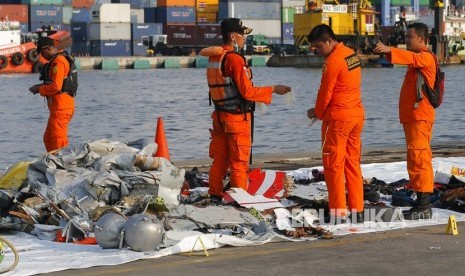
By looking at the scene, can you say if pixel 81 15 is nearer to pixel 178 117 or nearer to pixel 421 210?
pixel 178 117

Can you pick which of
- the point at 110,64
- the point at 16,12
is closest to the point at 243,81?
the point at 110,64

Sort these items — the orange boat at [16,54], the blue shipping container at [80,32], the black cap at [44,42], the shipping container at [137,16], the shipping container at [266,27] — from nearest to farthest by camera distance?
the black cap at [44,42] < the orange boat at [16,54] < the blue shipping container at [80,32] < the shipping container at [266,27] < the shipping container at [137,16]

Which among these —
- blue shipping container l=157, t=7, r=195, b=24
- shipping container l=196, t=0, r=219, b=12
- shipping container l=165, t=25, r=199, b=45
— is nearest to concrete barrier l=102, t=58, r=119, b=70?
shipping container l=165, t=25, r=199, b=45

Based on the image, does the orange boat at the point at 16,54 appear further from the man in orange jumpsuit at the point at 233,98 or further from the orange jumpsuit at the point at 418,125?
the orange jumpsuit at the point at 418,125

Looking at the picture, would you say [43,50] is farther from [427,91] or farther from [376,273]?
[376,273]

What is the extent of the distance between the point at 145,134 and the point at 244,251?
71.2 feet

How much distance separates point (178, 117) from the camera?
3759 centimetres

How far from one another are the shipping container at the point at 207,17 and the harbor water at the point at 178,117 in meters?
55.9

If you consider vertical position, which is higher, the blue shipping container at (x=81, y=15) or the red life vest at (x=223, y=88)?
the blue shipping container at (x=81, y=15)

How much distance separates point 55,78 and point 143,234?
4676 millimetres

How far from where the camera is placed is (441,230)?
9.28 metres

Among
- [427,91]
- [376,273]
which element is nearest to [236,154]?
[427,91]

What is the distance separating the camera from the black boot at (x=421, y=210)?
9906 millimetres

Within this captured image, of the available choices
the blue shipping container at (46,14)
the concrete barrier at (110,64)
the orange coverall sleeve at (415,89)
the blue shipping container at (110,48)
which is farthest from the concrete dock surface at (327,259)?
the blue shipping container at (46,14)
